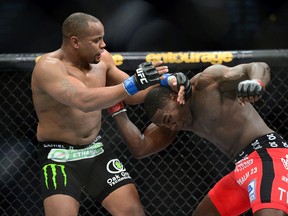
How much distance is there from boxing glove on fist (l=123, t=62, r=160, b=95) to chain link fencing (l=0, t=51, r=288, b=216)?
3.82 ft

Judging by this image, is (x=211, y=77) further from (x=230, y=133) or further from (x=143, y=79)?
(x=143, y=79)

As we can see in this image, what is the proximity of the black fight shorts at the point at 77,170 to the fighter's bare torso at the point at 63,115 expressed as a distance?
0.15 ft

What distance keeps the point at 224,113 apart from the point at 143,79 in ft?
1.66

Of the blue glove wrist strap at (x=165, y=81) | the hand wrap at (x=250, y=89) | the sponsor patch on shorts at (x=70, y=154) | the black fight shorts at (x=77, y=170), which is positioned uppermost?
the hand wrap at (x=250, y=89)

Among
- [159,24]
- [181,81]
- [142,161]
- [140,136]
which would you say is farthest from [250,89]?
[142,161]

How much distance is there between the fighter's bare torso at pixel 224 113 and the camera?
119 inches

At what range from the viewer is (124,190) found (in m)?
3.11

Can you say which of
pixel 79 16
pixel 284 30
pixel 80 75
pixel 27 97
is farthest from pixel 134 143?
pixel 284 30

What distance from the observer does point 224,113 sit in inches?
120

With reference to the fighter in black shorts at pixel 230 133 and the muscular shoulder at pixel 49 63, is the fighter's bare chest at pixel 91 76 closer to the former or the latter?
the muscular shoulder at pixel 49 63

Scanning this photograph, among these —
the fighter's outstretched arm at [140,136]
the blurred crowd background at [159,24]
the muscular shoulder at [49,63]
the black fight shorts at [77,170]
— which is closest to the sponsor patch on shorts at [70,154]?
the black fight shorts at [77,170]

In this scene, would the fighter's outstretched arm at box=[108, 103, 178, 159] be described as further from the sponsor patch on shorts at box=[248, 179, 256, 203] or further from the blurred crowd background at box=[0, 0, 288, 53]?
the blurred crowd background at box=[0, 0, 288, 53]

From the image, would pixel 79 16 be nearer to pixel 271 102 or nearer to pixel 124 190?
pixel 124 190

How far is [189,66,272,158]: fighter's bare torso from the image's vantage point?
3.02m
